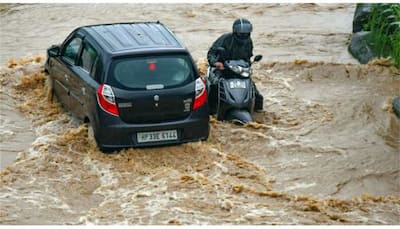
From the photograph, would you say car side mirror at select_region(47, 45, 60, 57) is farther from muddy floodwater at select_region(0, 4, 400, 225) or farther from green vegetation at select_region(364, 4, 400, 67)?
green vegetation at select_region(364, 4, 400, 67)

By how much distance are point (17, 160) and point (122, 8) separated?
13008 millimetres

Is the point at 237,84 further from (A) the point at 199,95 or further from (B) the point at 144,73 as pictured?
(B) the point at 144,73

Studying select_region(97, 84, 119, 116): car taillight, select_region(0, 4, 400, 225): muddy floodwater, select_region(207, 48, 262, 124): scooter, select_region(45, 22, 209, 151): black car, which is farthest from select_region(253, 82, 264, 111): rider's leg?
select_region(97, 84, 119, 116): car taillight

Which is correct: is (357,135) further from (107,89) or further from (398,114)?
(107,89)

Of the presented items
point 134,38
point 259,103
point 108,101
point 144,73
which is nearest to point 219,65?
point 259,103

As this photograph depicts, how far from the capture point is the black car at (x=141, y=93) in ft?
39.9

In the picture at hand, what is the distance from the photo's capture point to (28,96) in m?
15.6

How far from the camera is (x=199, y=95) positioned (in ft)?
41.1

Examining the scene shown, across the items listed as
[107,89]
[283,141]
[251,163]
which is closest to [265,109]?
[283,141]

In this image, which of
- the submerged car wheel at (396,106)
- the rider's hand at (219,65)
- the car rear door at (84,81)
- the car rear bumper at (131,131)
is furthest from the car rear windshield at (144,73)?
the submerged car wheel at (396,106)

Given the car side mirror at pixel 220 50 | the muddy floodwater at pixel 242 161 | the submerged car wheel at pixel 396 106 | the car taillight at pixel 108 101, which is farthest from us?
the submerged car wheel at pixel 396 106

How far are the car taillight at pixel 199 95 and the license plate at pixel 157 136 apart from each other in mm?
481

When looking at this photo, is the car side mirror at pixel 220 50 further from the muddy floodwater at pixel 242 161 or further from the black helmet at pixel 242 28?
the muddy floodwater at pixel 242 161

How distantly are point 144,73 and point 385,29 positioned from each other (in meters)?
7.64
